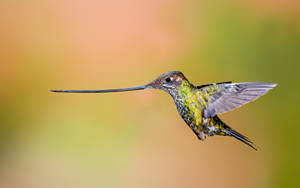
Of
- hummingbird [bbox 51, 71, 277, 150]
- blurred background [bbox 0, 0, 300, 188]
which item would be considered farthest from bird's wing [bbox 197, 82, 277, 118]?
blurred background [bbox 0, 0, 300, 188]

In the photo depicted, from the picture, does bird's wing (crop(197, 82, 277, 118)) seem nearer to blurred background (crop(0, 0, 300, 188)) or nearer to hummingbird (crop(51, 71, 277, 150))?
hummingbird (crop(51, 71, 277, 150))

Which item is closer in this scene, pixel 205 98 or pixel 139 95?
pixel 205 98

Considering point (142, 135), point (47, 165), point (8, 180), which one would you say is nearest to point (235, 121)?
point (142, 135)

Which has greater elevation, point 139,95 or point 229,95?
point 139,95

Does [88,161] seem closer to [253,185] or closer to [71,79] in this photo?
[71,79]

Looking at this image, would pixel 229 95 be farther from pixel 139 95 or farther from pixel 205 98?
pixel 139 95

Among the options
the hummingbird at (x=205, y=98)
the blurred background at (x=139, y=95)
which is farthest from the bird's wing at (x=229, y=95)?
the blurred background at (x=139, y=95)

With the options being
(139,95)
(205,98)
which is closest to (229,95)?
(205,98)
